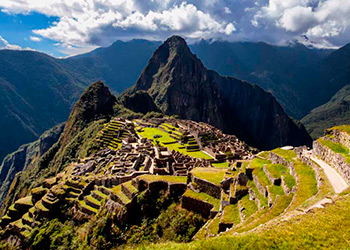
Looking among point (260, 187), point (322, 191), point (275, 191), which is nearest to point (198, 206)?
point (260, 187)

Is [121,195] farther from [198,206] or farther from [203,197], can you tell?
[203,197]

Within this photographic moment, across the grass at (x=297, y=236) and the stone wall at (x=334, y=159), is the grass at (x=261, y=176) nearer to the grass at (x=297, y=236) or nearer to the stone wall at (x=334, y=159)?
the stone wall at (x=334, y=159)

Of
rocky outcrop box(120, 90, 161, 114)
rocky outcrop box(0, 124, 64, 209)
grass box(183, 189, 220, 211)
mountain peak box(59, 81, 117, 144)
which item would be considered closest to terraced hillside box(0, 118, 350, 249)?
grass box(183, 189, 220, 211)

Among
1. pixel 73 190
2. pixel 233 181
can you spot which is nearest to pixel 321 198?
pixel 233 181

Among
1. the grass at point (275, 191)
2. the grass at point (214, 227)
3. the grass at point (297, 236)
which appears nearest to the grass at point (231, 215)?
the grass at point (214, 227)

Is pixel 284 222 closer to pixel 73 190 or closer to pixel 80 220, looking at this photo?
pixel 80 220

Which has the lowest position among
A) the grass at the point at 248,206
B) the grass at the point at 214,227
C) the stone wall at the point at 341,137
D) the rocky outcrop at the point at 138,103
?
the grass at the point at 214,227
